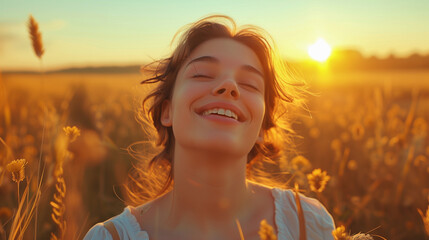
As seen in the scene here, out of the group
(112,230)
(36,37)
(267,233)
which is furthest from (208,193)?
(267,233)

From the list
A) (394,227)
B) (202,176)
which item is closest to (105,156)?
(202,176)

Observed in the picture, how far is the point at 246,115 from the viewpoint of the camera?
187cm

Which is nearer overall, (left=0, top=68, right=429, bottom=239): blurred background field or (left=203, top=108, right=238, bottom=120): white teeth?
(left=203, top=108, right=238, bottom=120): white teeth

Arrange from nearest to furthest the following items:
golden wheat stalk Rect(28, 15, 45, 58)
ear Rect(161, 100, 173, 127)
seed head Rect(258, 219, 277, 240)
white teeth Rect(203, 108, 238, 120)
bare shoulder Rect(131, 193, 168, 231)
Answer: seed head Rect(258, 219, 277, 240) < golden wheat stalk Rect(28, 15, 45, 58) < white teeth Rect(203, 108, 238, 120) < bare shoulder Rect(131, 193, 168, 231) < ear Rect(161, 100, 173, 127)

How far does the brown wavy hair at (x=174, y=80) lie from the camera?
2248 mm

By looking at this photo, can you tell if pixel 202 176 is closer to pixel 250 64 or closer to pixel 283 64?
pixel 250 64

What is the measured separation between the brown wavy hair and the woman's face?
13 cm

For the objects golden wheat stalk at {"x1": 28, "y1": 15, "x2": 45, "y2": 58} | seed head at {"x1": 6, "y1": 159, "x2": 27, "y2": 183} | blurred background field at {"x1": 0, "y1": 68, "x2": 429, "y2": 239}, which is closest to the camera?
seed head at {"x1": 6, "y1": 159, "x2": 27, "y2": 183}

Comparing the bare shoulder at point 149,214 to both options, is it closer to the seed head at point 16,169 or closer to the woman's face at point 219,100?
the woman's face at point 219,100

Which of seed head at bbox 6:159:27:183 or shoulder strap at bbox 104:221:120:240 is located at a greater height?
seed head at bbox 6:159:27:183

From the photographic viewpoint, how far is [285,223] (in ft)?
6.52

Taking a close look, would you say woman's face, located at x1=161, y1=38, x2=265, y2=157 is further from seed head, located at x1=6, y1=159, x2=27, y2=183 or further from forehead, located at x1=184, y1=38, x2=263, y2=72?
seed head, located at x1=6, y1=159, x2=27, y2=183

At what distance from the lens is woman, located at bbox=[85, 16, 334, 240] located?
181cm

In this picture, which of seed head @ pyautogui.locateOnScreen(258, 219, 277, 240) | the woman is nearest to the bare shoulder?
the woman
